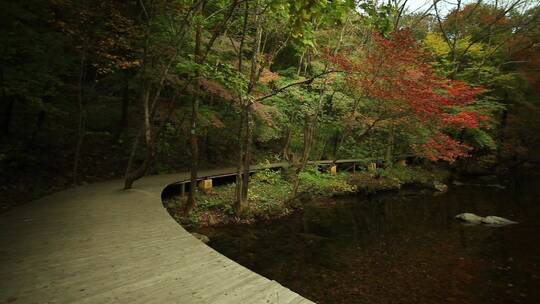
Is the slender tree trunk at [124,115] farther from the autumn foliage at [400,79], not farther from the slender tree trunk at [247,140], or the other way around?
the autumn foliage at [400,79]

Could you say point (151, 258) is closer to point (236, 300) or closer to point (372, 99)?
point (236, 300)

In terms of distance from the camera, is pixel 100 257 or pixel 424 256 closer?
pixel 100 257

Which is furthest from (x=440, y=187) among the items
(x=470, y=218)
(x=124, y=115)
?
(x=124, y=115)

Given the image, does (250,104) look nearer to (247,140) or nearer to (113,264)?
(247,140)

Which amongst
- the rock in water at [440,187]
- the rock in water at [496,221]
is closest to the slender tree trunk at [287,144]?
the rock in water at [440,187]

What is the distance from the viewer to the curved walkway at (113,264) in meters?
3.66

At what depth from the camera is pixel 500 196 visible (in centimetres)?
1647

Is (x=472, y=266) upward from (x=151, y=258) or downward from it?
downward

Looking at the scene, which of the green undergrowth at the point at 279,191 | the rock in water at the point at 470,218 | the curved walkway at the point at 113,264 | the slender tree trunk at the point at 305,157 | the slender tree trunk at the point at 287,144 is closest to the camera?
the curved walkway at the point at 113,264

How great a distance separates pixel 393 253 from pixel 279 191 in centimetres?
590

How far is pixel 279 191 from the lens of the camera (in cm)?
1362

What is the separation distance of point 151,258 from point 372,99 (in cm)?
1286

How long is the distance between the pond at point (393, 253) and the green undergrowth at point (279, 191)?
22.1 inches

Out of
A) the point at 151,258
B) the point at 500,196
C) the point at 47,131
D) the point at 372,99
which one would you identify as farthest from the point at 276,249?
the point at 500,196
